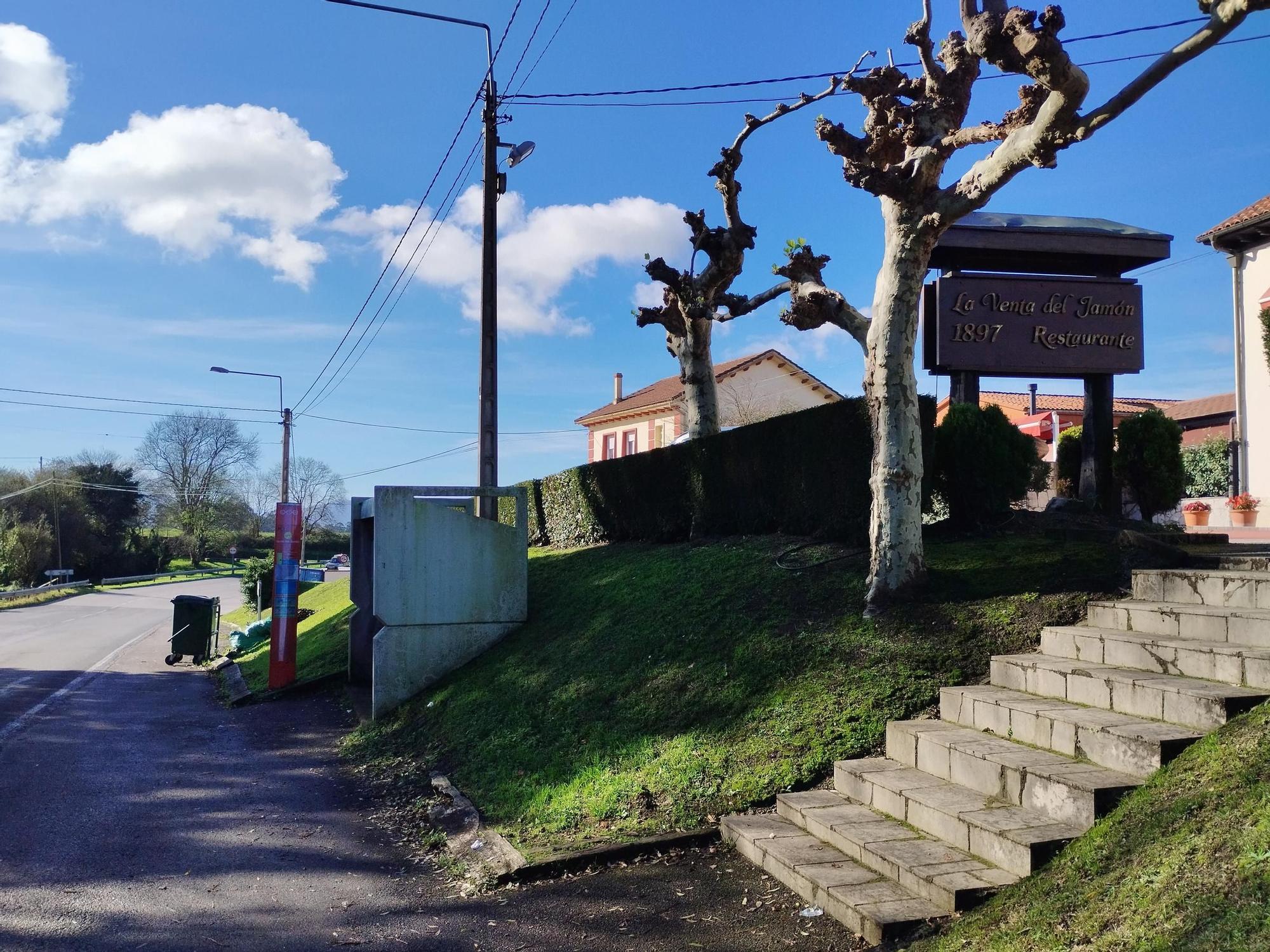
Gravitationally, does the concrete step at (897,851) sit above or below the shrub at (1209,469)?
below

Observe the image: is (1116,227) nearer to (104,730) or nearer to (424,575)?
(424,575)

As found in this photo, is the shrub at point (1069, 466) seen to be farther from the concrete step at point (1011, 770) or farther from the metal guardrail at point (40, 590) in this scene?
the metal guardrail at point (40, 590)

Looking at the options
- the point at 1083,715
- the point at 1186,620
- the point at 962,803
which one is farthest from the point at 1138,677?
the point at 962,803

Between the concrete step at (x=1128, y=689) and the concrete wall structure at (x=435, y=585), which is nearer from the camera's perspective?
the concrete step at (x=1128, y=689)

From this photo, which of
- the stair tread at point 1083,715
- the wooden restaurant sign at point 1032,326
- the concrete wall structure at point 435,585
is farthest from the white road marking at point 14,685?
the stair tread at point 1083,715

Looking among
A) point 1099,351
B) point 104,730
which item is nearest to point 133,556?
point 104,730

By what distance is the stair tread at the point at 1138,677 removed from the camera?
455 centimetres

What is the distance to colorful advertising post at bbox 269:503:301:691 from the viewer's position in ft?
42.8

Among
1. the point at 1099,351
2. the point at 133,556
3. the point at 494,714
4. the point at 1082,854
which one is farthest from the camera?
the point at 133,556

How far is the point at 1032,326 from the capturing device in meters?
10.4

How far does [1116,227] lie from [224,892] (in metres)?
10.9

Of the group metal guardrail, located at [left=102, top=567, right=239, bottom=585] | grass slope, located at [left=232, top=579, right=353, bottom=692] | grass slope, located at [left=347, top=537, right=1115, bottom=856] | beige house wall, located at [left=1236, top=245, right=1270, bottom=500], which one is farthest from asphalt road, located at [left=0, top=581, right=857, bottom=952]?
metal guardrail, located at [left=102, top=567, right=239, bottom=585]

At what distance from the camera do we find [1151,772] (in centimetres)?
428

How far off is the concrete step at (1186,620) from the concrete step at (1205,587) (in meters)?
0.16
